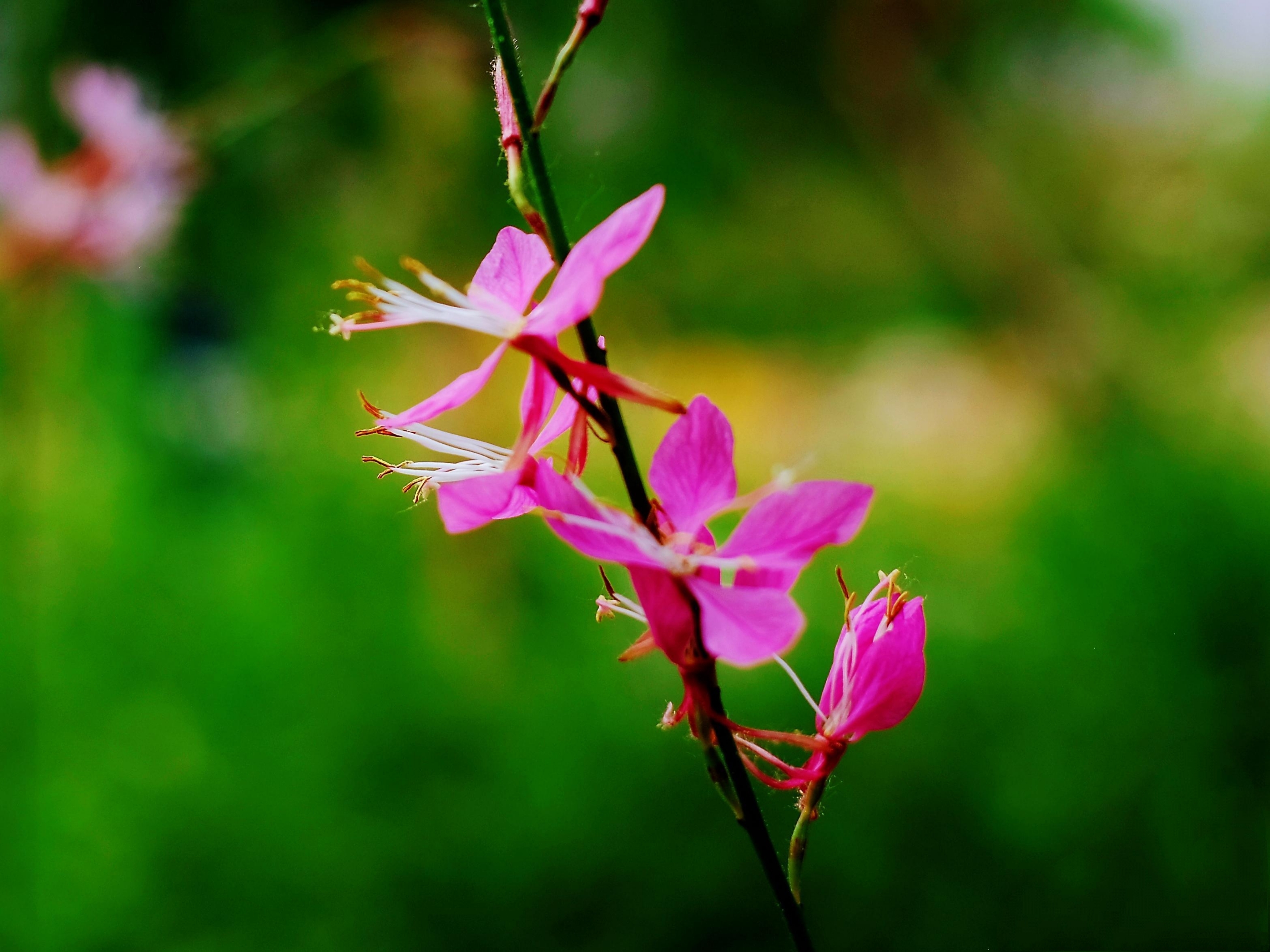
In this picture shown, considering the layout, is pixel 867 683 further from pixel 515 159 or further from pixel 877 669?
pixel 515 159

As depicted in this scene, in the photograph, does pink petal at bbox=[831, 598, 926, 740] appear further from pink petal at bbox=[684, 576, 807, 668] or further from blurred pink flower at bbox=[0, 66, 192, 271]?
blurred pink flower at bbox=[0, 66, 192, 271]

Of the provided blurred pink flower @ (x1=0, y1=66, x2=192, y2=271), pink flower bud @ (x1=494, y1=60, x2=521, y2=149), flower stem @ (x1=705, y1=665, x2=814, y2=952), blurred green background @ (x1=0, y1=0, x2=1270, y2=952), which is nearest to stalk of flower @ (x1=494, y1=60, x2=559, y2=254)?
pink flower bud @ (x1=494, y1=60, x2=521, y2=149)

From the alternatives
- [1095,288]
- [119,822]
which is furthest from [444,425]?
[1095,288]

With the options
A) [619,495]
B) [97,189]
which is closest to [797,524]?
[97,189]

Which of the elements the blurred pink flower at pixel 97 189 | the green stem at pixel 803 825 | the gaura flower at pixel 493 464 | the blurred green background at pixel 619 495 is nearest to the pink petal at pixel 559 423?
the gaura flower at pixel 493 464

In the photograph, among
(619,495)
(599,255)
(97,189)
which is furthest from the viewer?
(619,495)

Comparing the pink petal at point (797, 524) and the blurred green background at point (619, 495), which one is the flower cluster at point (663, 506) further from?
the blurred green background at point (619, 495)
